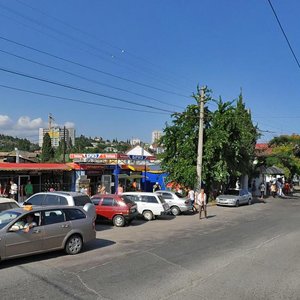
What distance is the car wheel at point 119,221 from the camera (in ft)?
64.8

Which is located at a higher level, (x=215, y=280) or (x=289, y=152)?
(x=289, y=152)

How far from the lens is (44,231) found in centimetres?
1152

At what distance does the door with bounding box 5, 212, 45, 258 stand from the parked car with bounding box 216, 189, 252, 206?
23945 mm

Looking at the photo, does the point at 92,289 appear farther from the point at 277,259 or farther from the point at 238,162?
the point at 238,162

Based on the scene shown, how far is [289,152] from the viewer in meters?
57.6

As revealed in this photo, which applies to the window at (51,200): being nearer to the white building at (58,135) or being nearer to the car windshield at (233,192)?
the car windshield at (233,192)

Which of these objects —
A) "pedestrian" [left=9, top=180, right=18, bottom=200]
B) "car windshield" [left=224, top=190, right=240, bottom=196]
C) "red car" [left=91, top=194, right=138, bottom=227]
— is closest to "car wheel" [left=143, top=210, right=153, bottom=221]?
"red car" [left=91, top=194, right=138, bottom=227]

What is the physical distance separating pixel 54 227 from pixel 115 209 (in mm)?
8218

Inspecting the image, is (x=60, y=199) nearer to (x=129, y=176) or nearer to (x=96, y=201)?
(x=96, y=201)

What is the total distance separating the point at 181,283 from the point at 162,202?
557 inches

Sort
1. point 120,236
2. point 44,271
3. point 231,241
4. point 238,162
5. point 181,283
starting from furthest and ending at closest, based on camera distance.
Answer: point 238,162 < point 120,236 < point 231,241 < point 44,271 < point 181,283

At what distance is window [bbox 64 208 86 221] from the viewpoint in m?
12.5

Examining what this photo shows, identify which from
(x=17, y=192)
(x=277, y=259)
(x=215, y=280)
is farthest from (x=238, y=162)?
(x=215, y=280)

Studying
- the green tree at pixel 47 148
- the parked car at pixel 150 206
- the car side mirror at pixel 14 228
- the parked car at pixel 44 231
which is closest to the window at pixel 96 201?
the parked car at pixel 150 206
